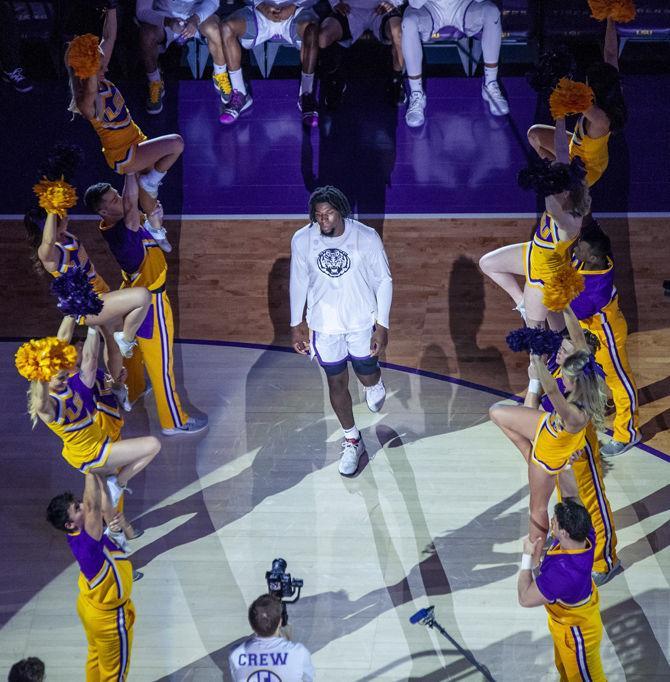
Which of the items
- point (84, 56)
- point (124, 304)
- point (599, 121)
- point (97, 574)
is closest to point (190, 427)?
point (124, 304)

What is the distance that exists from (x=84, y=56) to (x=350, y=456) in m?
2.92

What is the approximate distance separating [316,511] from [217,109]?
5.05 meters

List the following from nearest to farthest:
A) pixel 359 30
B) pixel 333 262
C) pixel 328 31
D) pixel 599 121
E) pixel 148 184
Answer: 1. pixel 333 262
2. pixel 599 121
3. pixel 148 184
4. pixel 328 31
5. pixel 359 30

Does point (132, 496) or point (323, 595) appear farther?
point (132, 496)

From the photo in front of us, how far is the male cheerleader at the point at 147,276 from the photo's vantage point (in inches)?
247

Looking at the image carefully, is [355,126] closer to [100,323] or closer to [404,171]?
[404,171]

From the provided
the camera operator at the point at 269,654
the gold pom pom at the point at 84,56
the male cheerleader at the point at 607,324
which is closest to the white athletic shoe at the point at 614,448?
the male cheerleader at the point at 607,324

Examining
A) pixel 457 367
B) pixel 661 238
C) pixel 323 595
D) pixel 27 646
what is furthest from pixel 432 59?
pixel 27 646

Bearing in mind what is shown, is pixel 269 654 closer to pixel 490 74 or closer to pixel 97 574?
pixel 97 574

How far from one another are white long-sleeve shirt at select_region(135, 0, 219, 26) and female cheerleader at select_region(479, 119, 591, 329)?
428 centimetres

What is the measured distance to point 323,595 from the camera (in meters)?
5.62

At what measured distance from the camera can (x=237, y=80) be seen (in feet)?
31.7

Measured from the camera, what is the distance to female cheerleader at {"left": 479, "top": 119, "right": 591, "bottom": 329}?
6078mm

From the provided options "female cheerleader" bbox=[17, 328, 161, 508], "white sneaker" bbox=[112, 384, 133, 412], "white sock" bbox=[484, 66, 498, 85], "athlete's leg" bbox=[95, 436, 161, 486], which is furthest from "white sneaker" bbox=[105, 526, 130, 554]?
→ "white sock" bbox=[484, 66, 498, 85]
